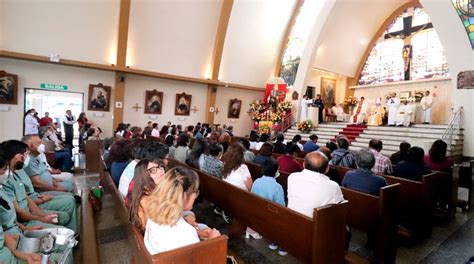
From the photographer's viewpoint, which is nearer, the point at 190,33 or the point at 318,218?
the point at 318,218

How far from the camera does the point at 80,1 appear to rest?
27.6 ft

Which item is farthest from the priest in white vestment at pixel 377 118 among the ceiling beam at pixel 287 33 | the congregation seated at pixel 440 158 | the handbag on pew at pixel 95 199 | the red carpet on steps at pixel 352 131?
the handbag on pew at pixel 95 199

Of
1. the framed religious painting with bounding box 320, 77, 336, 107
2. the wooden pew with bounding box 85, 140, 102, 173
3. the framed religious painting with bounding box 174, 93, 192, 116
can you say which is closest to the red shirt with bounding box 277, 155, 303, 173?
the wooden pew with bounding box 85, 140, 102, 173

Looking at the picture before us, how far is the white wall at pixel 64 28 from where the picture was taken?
25.3 feet

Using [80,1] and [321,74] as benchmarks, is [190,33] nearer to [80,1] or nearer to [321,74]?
[80,1]

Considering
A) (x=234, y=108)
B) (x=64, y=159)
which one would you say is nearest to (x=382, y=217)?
(x=64, y=159)

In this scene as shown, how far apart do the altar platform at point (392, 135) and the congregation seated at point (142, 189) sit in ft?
26.0

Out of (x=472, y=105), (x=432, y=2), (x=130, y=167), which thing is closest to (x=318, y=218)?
(x=130, y=167)

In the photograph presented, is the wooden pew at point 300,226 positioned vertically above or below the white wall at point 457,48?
below

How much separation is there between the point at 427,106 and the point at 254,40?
313 inches

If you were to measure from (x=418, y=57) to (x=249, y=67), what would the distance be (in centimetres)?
786

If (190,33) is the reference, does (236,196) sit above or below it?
below

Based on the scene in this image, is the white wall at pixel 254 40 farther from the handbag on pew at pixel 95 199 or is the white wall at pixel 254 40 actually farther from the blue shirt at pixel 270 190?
the blue shirt at pixel 270 190

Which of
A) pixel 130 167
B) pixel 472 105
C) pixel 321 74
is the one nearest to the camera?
pixel 130 167
